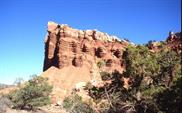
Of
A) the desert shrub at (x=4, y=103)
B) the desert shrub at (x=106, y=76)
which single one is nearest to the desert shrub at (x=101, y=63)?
the desert shrub at (x=106, y=76)

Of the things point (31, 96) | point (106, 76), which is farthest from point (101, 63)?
point (31, 96)

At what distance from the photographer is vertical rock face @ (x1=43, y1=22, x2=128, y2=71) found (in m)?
80.3

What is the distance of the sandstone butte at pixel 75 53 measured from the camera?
75000 mm

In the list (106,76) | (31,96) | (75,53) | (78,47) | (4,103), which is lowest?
(4,103)

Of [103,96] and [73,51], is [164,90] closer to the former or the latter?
[103,96]

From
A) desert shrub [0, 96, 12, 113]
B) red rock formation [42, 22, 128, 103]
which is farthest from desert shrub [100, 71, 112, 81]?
red rock formation [42, 22, 128, 103]

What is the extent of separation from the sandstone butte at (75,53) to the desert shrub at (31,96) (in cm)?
2340

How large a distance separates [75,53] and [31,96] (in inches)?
1422

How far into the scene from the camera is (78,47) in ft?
271

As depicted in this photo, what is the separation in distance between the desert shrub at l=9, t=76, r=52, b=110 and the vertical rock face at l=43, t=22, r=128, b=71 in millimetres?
31242

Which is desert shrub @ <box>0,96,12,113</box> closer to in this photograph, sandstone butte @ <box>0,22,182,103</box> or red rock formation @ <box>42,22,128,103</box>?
sandstone butte @ <box>0,22,182,103</box>

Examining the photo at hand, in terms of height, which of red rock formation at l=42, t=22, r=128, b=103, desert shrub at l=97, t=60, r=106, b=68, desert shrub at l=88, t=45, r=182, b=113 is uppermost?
red rock formation at l=42, t=22, r=128, b=103

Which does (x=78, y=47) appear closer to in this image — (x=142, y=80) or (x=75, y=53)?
(x=75, y=53)

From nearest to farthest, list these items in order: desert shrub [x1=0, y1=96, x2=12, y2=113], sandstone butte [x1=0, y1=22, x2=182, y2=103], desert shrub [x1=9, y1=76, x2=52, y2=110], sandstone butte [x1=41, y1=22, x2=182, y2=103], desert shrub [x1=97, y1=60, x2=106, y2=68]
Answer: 1. desert shrub [x1=97, y1=60, x2=106, y2=68]
2. desert shrub [x1=0, y1=96, x2=12, y2=113]
3. desert shrub [x1=9, y1=76, x2=52, y2=110]
4. sandstone butte [x1=0, y1=22, x2=182, y2=103]
5. sandstone butte [x1=41, y1=22, x2=182, y2=103]
